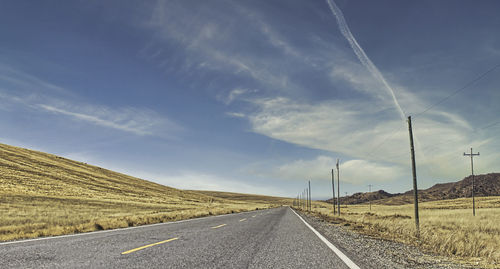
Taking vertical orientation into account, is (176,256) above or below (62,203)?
above

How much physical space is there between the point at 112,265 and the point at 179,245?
7.99ft

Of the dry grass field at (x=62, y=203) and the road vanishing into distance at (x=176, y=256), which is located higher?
the road vanishing into distance at (x=176, y=256)

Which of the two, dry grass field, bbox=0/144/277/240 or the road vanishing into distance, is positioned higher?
the road vanishing into distance

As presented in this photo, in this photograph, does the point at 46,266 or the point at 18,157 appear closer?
the point at 46,266

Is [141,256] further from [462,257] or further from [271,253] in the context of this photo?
[462,257]

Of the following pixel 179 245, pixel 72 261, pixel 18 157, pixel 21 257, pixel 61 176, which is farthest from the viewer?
pixel 18 157

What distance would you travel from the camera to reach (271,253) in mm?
6594

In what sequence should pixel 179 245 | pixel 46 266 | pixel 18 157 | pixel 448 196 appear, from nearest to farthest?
pixel 46 266 < pixel 179 245 < pixel 18 157 < pixel 448 196

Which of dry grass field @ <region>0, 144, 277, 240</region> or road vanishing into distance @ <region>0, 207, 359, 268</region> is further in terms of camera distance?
dry grass field @ <region>0, 144, 277, 240</region>

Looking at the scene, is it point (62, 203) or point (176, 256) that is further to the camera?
point (62, 203)

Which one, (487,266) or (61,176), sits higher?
(487,266)

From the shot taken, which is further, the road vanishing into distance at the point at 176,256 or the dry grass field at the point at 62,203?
the dry grass field at the point at 62,203

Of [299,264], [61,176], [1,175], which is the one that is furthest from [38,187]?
[299,264]

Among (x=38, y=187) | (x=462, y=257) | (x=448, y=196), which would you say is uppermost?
(x=462, y=257)
